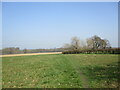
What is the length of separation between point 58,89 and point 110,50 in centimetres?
3364

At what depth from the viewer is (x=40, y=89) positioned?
4703mm

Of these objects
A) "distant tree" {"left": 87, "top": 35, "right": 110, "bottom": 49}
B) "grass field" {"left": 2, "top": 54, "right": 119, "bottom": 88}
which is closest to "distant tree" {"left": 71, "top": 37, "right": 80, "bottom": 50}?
"distant tree" {"left": 87, "top": 35, "right": 110, "bottom": 49}

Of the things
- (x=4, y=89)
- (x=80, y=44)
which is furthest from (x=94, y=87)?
(x=80, y=44)

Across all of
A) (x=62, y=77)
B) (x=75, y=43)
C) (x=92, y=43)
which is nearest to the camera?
(x=62, y=77)

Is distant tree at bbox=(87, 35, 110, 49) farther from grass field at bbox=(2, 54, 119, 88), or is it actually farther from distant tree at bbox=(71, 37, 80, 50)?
grass field at bbox=(2, 54, 119, 88)

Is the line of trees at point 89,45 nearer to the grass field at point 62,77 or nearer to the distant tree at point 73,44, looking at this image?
the distant tree at point 73,44

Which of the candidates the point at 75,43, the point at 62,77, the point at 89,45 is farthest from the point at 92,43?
the point at 62,77

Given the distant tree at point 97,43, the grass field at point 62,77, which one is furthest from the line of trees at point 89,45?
the grass field at point 62,77

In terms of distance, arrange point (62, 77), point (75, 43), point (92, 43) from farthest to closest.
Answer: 1. point (75, 43)
2. point (92, 43)
3. point (62, 77)

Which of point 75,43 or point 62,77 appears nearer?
point 62,77

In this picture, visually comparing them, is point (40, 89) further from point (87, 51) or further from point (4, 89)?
point (87, 51)

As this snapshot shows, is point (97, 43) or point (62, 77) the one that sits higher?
point (97, 43)

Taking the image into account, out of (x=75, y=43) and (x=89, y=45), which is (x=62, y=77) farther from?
(x=75, y=43)

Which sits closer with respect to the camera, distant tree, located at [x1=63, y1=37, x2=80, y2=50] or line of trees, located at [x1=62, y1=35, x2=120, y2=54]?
line of trees, located at [x1=62, y1=35, x2=120, y2=54]
